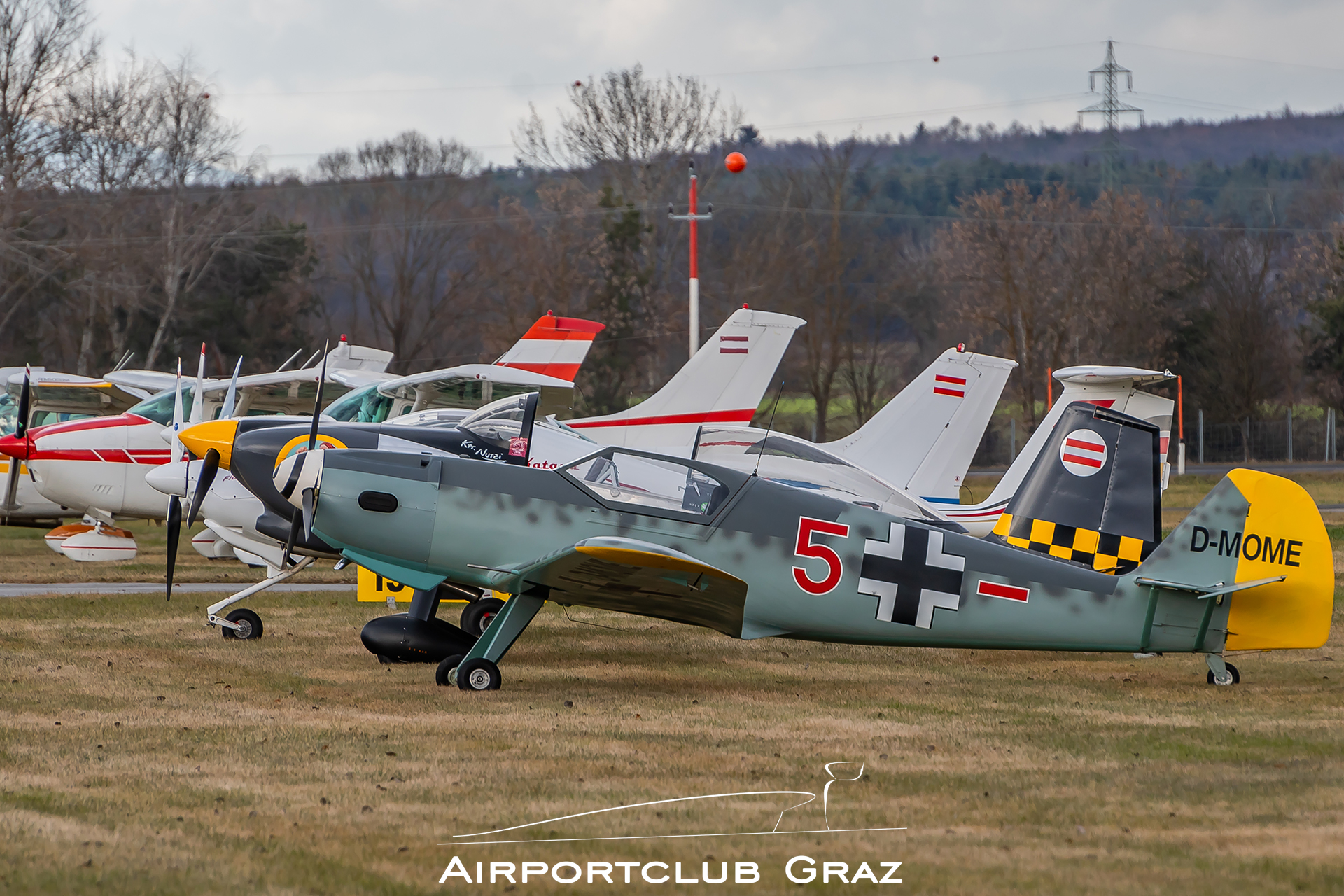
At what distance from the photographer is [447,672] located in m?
8.88

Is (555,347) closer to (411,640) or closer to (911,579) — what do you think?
(411,640)

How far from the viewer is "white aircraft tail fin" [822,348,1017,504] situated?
1495 centimetres

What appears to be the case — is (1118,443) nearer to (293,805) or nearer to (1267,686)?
(1267,686)

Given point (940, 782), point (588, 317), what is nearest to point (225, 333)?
point (588, 317)

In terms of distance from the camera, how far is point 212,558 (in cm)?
1850

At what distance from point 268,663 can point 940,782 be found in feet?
18.8

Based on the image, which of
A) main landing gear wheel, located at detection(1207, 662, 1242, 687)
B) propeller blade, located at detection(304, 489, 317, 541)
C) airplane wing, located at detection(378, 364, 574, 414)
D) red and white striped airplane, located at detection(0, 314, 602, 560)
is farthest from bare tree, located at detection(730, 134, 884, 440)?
propeller blade, located at detection(304, 489, 317, 541)

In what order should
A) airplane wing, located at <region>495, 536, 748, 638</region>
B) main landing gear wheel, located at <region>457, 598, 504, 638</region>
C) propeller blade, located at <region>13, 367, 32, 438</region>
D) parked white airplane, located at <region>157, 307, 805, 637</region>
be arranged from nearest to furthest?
airplane wing, located at <region>495, 536, 748, 638</region> → parked white airplane, located at <region>157, 307, 805, 637</region> → main landing gear wheel, located at <region>457, 598, 504, 638</region> → propeller blade, located at <region>13, 367, 32, 438</region>

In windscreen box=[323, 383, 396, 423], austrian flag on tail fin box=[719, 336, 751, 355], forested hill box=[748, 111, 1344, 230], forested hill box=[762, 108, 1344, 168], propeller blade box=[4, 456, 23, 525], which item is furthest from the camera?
forested hill box=[762, 108, 1344, 168]

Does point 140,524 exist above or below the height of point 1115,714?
below

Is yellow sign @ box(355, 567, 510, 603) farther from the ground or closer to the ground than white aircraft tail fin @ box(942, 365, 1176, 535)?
closer to the ground

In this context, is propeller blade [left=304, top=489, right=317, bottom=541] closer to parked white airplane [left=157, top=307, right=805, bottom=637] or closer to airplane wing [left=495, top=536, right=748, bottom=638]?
parked white airplane [left=157, top=307, right=805, bottom=637]

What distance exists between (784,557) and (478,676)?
2.20 m

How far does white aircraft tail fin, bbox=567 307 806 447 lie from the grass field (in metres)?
5.96
